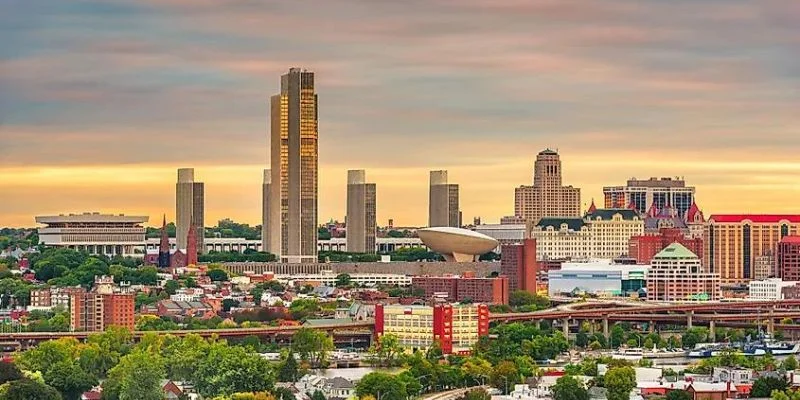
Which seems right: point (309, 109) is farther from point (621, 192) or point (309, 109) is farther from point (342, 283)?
point (621, 192)

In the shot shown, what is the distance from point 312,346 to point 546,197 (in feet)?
185

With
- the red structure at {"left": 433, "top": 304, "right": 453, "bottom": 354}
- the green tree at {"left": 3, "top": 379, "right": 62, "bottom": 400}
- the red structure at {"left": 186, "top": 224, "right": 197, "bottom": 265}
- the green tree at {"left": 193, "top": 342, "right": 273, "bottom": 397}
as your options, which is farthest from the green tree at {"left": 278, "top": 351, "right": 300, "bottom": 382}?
the red structure at {"left": 186, "top": 224, "right": 197, "bottom": 265}

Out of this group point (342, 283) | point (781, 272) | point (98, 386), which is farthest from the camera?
point (781, 272)

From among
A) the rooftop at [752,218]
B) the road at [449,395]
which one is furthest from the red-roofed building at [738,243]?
the road at [449,395]

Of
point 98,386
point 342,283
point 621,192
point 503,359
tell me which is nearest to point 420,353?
point 503,359

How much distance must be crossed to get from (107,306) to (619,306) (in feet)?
52.9

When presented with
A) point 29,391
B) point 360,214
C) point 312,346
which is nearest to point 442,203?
point 360,214

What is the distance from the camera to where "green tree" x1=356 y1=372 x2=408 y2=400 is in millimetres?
35625

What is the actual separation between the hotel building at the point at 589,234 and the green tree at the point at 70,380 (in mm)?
50532

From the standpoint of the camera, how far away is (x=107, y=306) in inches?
2037

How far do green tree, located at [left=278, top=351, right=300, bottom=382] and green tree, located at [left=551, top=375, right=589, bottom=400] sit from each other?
16.9ft

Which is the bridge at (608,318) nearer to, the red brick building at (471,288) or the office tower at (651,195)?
the red brick building at (471,288)

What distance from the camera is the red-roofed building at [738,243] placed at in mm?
79062

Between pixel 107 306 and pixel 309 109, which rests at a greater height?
pixel 309 109
